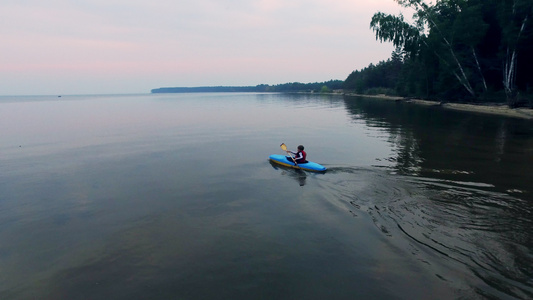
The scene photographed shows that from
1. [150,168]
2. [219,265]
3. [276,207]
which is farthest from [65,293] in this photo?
[150,168]

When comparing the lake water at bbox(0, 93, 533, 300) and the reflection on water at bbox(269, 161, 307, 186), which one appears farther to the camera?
the reflection on water at bbox(269, 161, 307, 186)

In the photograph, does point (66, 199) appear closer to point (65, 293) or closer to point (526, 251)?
point (65, 293)

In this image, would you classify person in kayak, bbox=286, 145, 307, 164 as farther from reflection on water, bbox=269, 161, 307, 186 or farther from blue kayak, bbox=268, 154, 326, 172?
reflection on water, bbox=269, 161, 307, 186

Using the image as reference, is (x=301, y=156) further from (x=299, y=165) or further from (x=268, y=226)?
(x=268, y=226)

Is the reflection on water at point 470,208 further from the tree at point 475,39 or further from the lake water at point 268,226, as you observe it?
the tree at point 475,39

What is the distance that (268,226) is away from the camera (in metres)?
10.7

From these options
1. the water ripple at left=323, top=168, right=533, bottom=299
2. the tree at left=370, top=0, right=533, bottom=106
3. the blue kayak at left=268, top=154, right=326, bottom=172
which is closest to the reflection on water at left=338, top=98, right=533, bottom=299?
the water ripple at left=323, top=168, right=533, bottom=299

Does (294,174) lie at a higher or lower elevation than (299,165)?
lower

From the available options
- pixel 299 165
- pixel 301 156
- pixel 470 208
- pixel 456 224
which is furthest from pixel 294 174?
pixel 456 224

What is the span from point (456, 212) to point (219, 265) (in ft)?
27.7

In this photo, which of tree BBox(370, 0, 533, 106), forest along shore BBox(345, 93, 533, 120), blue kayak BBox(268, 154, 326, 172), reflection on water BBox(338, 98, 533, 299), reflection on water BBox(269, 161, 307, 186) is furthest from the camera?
tree BBox(370, 0, 533, 106)

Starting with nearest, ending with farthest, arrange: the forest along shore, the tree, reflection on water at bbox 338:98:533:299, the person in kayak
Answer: reflection on water at bbox 338:98:533:299 < the person in kayak < the forest along shore < the tree

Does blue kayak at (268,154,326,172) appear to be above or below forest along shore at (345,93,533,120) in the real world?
below

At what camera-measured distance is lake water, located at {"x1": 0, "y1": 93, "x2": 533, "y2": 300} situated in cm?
749
